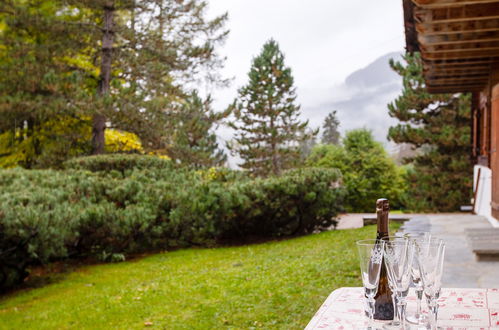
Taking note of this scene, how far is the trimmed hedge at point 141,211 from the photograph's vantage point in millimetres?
5113

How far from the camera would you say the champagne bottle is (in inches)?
51.7

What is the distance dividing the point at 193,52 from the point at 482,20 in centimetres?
932

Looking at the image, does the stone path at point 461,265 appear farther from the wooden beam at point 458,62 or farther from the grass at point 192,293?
the wooden beam at point 458,62

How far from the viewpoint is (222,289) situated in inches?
181

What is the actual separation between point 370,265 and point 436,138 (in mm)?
12435

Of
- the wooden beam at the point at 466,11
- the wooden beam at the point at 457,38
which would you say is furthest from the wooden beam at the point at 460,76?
the wooden beam at the point at 466,11

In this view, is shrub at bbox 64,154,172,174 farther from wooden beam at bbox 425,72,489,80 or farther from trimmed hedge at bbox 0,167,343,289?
wooden beam at bbox 425,72,489,80

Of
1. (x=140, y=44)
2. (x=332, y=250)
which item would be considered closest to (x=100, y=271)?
(x=332, y=250)

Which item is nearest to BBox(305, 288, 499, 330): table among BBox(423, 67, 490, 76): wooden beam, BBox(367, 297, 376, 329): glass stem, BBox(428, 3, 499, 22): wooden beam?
BBox(367, 297, 376, 329): glass stem

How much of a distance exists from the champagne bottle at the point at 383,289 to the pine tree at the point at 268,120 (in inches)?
709

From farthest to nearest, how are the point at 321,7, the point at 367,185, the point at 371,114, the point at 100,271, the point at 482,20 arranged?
the point at 321,7 → the point at 371,114 → the point at 367,185 → the point at 100,271 → the point at 482,20

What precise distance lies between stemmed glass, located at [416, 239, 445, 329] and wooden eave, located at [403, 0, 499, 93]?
2589mm

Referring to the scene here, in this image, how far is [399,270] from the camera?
1.23 meters

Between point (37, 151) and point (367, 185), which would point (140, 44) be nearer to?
point (37, 151)
